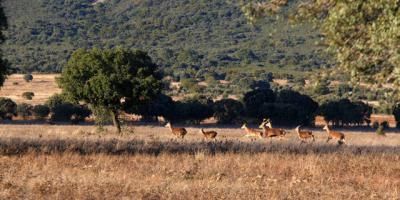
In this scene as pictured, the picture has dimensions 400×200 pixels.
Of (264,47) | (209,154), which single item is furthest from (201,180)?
(264,47)

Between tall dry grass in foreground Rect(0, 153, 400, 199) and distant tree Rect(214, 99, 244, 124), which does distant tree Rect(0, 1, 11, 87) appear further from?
distant tree Rect(214, 99, 244, 124)

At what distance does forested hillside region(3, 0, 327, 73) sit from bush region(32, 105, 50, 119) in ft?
221

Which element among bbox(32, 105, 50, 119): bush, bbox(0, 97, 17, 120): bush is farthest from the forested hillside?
bbox(32, 105, 50, 119): bush

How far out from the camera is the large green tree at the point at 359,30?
11312 mm

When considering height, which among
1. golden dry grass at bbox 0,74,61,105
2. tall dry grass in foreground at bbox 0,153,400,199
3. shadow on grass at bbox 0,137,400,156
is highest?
golden dry grass at bbox 0,74,61,105

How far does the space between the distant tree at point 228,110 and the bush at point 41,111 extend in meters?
18.3

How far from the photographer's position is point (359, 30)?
1250 cm

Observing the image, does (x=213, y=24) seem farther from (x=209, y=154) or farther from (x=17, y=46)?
(x=209, y=154)

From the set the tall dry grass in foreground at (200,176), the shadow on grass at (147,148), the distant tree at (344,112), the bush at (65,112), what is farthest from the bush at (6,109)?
the tall dry grass in foreground at (200,176)

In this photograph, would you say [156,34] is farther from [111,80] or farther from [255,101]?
[111,80]

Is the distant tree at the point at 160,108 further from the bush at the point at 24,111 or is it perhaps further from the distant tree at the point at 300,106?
the bush at the point at 24,111

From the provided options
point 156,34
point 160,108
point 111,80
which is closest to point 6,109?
point 160,108

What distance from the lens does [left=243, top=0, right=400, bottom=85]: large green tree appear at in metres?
11.3

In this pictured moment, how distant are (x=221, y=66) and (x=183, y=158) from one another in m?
140
